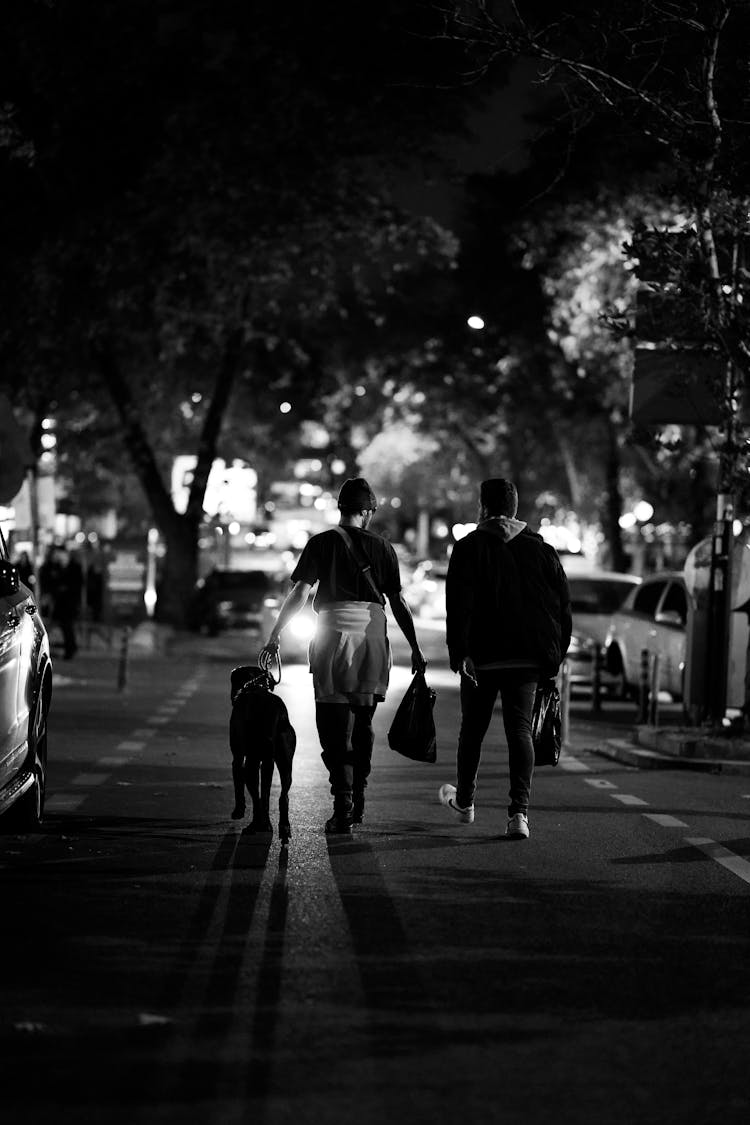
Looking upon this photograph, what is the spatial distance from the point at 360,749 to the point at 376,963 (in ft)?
13.0

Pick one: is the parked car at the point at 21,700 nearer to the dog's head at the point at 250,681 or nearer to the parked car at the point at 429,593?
the dog's head at the point at 250,681

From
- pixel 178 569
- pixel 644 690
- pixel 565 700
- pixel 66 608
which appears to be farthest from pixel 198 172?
pixel 565 700

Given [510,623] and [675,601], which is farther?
[675,601]

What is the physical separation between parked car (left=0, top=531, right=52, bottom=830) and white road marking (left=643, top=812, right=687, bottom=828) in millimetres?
3590

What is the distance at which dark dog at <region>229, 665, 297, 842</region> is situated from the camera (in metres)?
10.7

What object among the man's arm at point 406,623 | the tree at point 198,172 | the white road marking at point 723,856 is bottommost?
the white road marking at point 723,856

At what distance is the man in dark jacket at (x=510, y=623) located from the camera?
10938 mm

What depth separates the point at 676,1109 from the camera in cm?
559

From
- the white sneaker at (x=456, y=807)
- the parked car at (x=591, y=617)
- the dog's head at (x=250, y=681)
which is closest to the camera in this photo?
the dog's head at (x=250, y=681)

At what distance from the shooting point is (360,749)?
11.4 metres

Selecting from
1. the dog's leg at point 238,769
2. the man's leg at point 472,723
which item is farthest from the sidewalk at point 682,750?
the dog's leg at point 238,769

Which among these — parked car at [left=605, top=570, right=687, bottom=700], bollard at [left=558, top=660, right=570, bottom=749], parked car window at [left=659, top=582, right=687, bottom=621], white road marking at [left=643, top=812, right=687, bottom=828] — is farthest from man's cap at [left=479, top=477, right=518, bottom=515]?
parked car window at [left=659, top=582, right=687, bottom=621]

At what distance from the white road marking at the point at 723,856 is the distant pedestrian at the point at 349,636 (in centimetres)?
177

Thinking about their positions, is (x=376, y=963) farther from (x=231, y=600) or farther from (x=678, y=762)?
(x=231, y=600)
